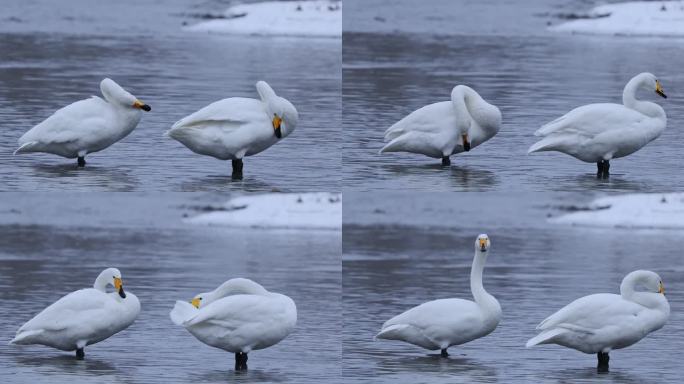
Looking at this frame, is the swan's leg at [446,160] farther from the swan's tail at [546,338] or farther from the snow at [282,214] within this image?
the snow at [282,214]

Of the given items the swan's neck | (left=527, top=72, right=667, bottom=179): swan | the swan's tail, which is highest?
the swan's neck

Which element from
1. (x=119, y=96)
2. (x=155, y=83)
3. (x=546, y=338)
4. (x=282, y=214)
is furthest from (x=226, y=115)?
(x=282, y=214)

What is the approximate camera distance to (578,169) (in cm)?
1677

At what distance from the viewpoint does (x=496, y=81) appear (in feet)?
74.7

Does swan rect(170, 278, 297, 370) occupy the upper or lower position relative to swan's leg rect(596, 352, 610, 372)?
upper

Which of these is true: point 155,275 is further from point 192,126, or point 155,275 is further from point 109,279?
point 109,279

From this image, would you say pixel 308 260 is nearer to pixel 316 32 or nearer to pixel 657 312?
pixel 657 312

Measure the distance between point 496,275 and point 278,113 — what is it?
15.1 ft

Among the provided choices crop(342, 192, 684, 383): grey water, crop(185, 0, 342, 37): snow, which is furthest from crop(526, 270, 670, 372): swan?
crop(185, 0, 342, 37): snow

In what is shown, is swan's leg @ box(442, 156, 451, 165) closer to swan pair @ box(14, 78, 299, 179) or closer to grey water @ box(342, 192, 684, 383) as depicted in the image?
grey water @ box(342, 192, 684, 383)

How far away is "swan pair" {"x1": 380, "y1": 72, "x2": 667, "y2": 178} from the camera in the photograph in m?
15.6

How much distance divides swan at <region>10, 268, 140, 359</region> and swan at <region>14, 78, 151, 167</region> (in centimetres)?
159

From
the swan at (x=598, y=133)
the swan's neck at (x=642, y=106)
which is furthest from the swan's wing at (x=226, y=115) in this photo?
the swan's neck at (x=642, y=106)

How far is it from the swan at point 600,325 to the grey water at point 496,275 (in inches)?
8.5
